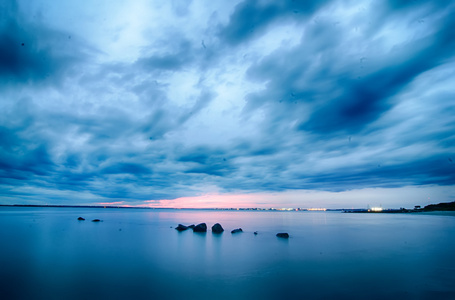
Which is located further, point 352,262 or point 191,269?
point 352,262

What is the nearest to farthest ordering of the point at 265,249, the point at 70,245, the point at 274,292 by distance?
the point at 274,292, the point at 265,249, the point at 70,245

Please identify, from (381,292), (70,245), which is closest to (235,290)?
(381,292)

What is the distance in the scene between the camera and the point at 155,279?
14203mm

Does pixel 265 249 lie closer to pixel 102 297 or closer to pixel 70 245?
pixel 102 297

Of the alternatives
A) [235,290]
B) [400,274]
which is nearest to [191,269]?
[235,290]

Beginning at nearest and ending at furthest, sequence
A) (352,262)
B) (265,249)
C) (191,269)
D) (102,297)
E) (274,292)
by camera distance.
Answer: (102,297), (274,292), (191,269), (352,262), (265,249)

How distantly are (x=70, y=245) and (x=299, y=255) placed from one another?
81.7 feet

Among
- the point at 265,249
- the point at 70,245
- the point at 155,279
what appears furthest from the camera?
the point at 70,245

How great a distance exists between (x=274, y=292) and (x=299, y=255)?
1027 centimetres

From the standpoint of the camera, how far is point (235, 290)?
40.7 feet

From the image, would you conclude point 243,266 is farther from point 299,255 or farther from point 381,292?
point 381,292

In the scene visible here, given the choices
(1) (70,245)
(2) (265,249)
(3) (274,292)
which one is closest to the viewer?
(3) (274,292)

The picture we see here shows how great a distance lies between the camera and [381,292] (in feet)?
38.8

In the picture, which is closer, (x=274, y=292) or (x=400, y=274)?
(x=274, y=292)
